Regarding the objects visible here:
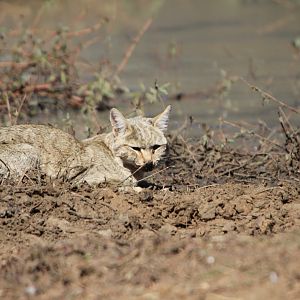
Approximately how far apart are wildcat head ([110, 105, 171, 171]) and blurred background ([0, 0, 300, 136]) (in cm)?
117

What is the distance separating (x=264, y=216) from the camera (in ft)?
26.7

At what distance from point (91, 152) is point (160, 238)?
8.13ft

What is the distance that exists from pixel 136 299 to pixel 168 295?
0.22m

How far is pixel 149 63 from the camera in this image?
18.2 meters

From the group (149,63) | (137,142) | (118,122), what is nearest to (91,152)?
(118,122)

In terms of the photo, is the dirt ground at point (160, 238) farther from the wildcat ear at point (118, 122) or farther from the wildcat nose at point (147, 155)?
the wildcat ear at point (118, 122)

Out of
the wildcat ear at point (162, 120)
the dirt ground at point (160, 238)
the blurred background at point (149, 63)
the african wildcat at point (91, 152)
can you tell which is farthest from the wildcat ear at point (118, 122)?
the blurred background at point (149, 63)

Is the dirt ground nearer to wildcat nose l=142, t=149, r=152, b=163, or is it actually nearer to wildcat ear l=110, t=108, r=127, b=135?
wildcat nose l=142, t=149, r=152, b=163

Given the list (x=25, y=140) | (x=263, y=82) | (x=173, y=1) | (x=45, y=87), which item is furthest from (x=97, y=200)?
(x=173, y=1)

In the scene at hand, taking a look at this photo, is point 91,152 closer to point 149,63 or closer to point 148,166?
point 148,166

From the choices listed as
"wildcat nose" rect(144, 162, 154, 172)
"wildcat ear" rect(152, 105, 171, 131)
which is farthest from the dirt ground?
"wildcat ear" rect(152, 105, 171, 131)

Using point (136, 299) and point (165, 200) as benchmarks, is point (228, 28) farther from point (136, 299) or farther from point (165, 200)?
point (136, 299)

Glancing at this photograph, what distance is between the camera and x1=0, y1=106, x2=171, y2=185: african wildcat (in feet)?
29.9

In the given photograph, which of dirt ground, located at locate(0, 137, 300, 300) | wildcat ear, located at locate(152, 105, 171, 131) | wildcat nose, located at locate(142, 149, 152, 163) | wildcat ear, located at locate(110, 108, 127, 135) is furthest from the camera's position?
wildcat ear, located at locate(152, 105, 171, 131)
